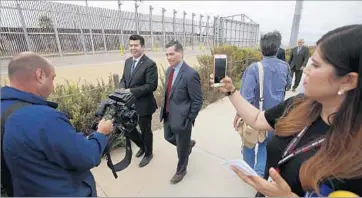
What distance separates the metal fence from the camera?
1332cm

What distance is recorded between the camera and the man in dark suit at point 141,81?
9.90ft

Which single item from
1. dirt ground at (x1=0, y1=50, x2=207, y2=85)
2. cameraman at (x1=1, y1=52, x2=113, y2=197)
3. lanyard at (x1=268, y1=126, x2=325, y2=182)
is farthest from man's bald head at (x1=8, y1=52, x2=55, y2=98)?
dirt ground at (x1=0, y1=50, x2=207, y2=85)

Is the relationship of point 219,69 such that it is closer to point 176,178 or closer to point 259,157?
point 259,157

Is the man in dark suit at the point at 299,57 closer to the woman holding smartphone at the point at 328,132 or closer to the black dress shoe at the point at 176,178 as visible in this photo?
Result: the black dress shoe at the point at 176,178

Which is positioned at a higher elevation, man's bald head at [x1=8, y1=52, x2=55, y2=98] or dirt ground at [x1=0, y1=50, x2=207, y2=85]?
man's bald head at [x1=8, y1=52, x2=55, y2=98]

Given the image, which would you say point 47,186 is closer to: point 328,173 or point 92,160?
point 92,160

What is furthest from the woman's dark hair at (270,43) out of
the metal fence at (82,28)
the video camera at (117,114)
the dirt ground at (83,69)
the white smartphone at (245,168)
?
the metal fence at (82,28)

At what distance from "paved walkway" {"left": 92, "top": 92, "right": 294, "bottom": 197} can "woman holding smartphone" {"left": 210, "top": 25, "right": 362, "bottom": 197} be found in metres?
1.40

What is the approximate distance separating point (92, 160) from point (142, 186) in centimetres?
A: 158

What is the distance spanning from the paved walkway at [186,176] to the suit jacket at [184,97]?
2.22 ft

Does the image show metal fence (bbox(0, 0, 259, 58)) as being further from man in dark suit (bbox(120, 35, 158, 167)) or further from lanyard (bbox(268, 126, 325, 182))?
lanyard (bbox(268, 126, 325, 182))

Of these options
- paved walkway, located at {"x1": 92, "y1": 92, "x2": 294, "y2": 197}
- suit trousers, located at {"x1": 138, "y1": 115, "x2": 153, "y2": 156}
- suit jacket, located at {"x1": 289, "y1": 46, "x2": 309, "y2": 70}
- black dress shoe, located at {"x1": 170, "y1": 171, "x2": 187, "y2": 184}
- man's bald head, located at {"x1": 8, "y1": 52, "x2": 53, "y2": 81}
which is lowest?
paved walkway, located at {"x1": 92, "y1": 92, "x2": 294, "y2": 197}

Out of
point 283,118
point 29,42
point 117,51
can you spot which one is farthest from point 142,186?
point 117,51

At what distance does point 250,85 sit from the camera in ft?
8.35
